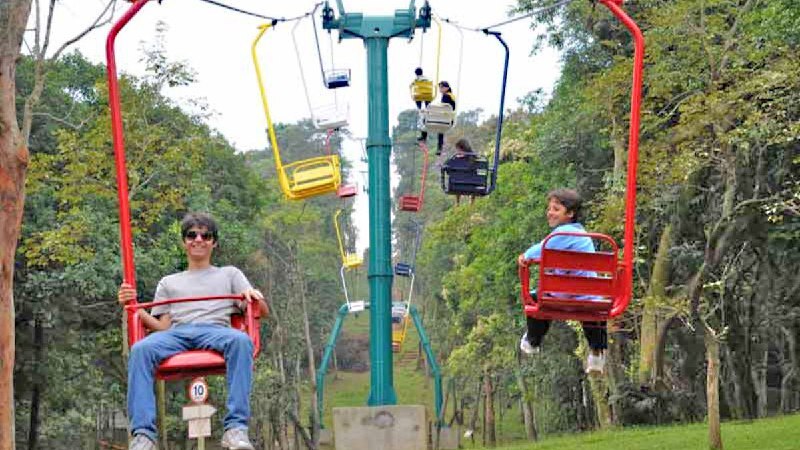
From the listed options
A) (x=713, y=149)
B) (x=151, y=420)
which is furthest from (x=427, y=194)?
(x=151, y=420)

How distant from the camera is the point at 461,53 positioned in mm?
14547

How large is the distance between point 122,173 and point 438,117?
340 inches

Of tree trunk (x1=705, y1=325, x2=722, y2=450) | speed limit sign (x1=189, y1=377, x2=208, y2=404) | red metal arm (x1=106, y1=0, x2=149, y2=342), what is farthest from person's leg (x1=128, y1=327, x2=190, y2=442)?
speed limit sign (x1=189, y1=377, x2=208, y2=404)

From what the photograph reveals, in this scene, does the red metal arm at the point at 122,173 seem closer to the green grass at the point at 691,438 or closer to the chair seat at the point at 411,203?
the chair seat at the point at 411,203

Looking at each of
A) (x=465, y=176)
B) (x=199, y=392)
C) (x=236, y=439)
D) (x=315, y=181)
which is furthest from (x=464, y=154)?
(x=236, y=439)

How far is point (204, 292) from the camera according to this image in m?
7.38

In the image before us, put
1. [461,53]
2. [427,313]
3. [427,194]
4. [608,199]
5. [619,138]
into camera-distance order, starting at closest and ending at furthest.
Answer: [461,53]
[608,199]
[619,138]
[427,194]
[427,313]

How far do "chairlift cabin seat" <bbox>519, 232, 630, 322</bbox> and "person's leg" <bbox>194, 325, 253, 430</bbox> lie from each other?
6.80ft

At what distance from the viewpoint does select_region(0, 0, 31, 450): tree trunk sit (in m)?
14.1

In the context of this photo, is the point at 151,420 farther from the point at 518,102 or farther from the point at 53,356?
the point at 518,102

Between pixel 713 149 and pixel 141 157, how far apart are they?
9666mm

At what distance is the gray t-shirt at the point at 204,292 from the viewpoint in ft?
24.2

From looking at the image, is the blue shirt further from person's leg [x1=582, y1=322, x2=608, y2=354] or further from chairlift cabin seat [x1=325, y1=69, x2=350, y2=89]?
chairlift cabin seat [x1=325, y1=69, x2=350, y2=89]

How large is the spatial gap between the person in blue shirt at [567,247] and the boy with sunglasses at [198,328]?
1956mm
